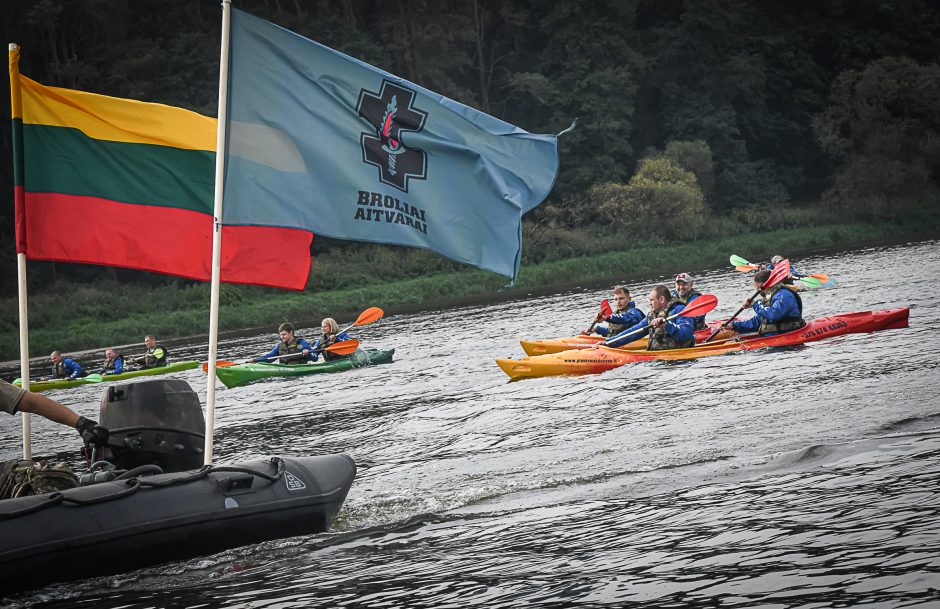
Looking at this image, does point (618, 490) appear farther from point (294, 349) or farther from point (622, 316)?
point (294, 349)

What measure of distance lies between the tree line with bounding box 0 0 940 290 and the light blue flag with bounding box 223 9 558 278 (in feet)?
138

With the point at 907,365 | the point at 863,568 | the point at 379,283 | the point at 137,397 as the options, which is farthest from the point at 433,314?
the point at 863,568

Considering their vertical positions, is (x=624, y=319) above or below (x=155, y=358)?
above

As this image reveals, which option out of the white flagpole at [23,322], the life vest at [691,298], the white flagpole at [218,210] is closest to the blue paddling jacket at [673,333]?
the life vest at [691,298]

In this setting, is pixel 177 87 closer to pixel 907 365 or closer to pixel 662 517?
pixel 907 365

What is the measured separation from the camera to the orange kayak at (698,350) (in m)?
15.6

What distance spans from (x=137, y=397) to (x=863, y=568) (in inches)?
211

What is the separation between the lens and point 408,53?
5750cm

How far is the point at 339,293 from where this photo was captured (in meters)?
43.4

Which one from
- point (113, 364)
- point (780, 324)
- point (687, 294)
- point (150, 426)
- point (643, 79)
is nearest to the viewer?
point (150, 426)

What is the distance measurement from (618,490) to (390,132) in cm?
340

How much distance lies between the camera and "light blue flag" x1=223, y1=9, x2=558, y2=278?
7.97 meters

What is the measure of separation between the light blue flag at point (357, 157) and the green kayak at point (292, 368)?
11.5m

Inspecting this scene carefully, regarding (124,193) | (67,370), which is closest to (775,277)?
(124,193)
